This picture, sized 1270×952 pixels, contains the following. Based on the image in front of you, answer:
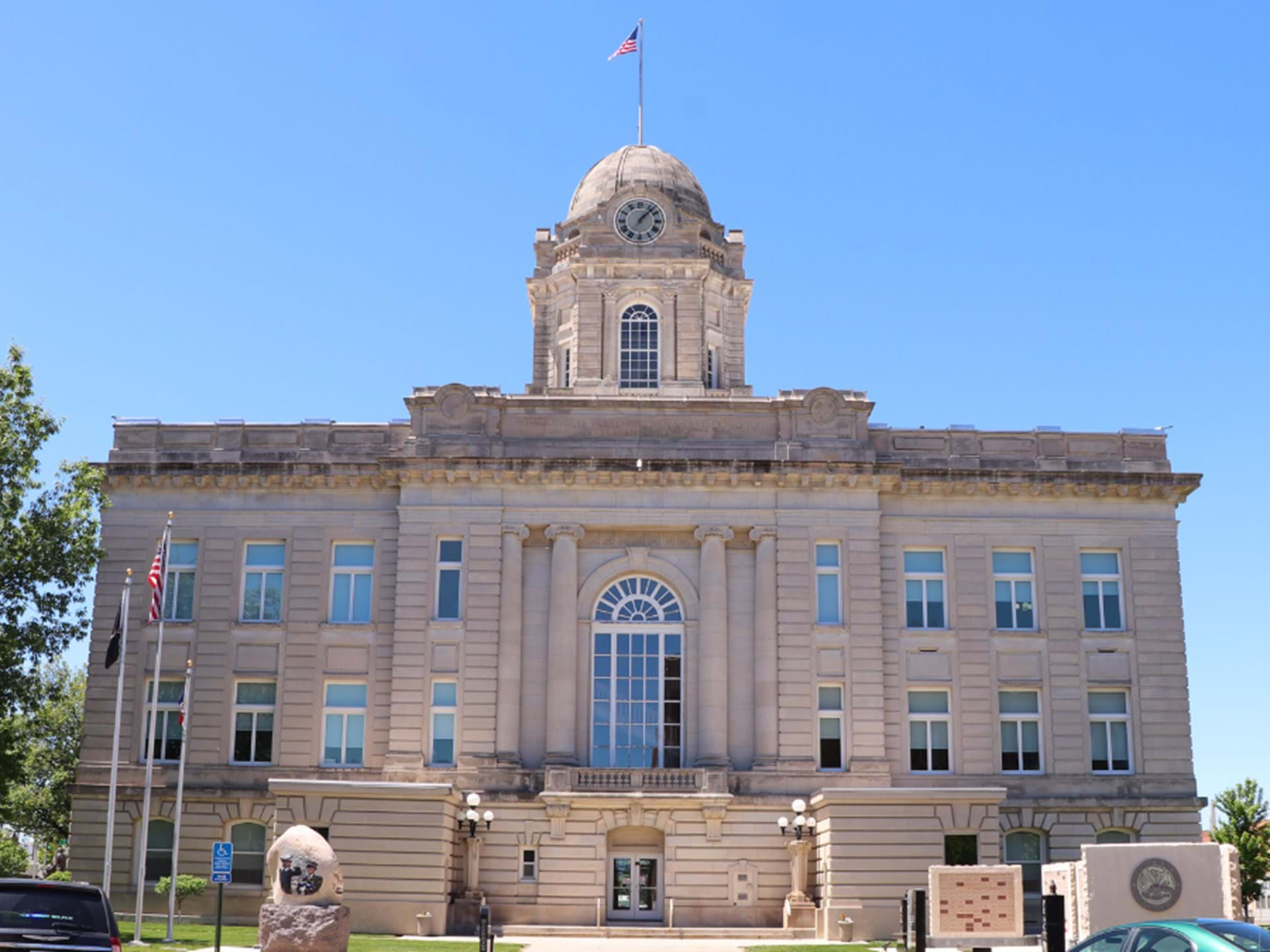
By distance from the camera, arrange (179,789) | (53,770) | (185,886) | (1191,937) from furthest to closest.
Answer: (53,770) < (185,886) < (179,789) < (1191,937)

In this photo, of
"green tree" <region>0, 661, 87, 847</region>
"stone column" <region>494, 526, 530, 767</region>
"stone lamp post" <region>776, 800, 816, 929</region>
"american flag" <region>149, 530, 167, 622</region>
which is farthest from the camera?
"green tree" <region>0, 661, 87, 847</region>

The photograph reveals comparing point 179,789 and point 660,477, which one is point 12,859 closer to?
point 179,789

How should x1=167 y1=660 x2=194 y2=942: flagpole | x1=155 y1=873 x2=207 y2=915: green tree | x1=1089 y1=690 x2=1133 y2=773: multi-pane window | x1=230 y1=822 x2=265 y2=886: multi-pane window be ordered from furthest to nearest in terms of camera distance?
1. x1=1089 y1=690 x2=1133 y2=773: multi-pane window
2. x1=230 y1=822 x2=265 y2=886: multi-pane window
3. x1=155 y1=873 x2=207 y2=915: green tree
4. x1=167 y1=660 x2=194 y2=942: flagpole

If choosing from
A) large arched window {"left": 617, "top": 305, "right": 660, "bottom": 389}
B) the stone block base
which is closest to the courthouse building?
the stone block base

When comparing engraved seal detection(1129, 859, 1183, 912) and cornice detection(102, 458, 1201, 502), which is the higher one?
cornice detection(102, 458, 1201, 502)

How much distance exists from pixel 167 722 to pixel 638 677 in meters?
15.1

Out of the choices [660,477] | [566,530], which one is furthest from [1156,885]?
[566,530]

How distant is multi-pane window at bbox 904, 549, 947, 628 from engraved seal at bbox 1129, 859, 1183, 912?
22.0m

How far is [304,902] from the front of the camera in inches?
1186

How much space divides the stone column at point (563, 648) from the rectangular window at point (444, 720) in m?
2.98

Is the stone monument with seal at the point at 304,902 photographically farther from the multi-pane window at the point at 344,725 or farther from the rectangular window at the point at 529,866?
the multi-pane window at the point at 344,725

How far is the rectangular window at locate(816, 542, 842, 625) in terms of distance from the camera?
4853cm

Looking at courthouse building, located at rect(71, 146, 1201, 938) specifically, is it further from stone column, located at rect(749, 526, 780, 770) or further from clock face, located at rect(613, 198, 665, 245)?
clock face, located at rect(613, 198, 665, 245)

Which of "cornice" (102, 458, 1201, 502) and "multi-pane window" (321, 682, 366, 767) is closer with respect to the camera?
"multi-pane window" (321, 682, 366, 767)
